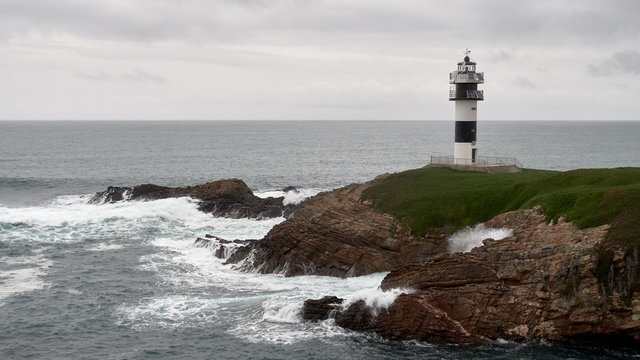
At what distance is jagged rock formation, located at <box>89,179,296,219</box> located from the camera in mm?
61550

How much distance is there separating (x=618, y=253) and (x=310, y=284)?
1680 centimetres

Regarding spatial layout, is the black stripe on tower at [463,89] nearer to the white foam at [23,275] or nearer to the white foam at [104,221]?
the white foam at [104,221]

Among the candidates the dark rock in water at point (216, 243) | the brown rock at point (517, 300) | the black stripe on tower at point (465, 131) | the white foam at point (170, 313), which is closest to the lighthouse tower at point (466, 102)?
the black stripe on tower at point (465, 131)

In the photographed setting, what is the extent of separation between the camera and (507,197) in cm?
4459

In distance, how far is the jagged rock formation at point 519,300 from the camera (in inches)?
1188

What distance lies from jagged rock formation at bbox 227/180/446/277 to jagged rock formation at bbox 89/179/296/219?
14.7 metres

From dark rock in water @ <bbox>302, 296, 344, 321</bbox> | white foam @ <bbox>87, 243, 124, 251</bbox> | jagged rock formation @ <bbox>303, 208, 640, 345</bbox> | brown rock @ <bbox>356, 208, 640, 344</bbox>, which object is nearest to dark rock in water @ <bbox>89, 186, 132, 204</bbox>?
white foam @ <bbox>87, 243, 124, 251</bbox>

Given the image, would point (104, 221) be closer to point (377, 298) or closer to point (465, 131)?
point (465, 131)

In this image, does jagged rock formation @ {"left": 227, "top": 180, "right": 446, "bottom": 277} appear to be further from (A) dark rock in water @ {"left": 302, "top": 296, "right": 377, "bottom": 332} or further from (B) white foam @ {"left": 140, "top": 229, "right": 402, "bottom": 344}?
(A) dark rock in water @ {"left": 302, "top": 296, "right": 377, "bottom": 332}

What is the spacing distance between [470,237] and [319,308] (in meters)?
12.7

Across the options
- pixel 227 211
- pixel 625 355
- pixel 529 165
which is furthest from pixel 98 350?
pixel 529 165

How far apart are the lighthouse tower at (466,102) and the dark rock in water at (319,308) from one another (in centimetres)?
2912

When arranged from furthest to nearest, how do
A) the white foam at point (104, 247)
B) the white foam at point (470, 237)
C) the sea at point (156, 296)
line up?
the white foam at point (104, 247)
the white foam at point (470, 237)
the sea at point (156, 296)

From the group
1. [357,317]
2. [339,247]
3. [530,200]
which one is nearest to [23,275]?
[339,247]
